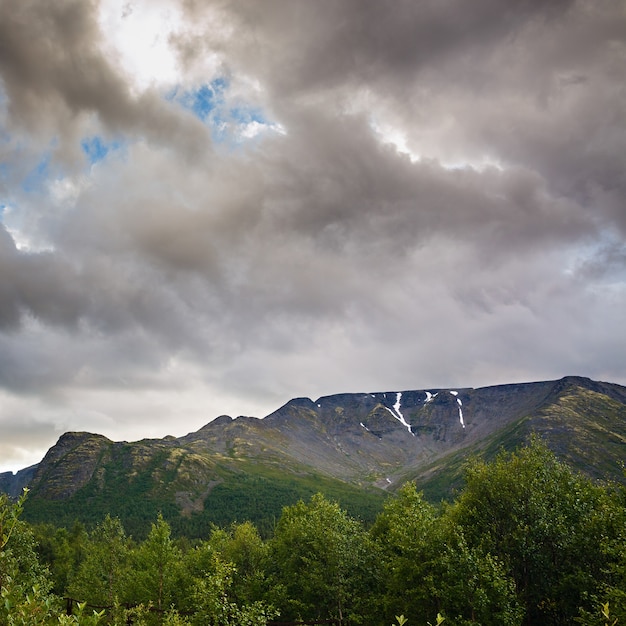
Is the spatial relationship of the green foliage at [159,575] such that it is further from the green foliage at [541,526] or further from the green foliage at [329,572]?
the green foliage at [541,526]

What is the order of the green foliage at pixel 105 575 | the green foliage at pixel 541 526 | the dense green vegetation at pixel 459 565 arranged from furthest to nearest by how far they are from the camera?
the green foliage at pixel 105 575 < the green foliage at pixel 541 526 < the dense green vegetation at pixel 459 565

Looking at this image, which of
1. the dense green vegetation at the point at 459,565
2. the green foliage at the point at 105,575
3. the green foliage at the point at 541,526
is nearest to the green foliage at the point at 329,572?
the dense green vegetation at the point at 459,565

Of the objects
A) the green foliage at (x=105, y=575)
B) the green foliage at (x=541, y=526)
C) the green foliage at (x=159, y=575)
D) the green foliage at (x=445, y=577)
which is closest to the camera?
the green foliage at (x=445, y=577)

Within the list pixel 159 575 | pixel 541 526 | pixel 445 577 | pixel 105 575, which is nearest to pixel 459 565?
pixel 445 577

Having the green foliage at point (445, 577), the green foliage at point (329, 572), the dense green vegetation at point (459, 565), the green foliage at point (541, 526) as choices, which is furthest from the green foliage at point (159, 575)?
the green foliage at point (541, 526)

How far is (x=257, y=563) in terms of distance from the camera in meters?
59.3

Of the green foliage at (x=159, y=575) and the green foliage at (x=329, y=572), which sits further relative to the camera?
the green foliage at (x=159, y=575)

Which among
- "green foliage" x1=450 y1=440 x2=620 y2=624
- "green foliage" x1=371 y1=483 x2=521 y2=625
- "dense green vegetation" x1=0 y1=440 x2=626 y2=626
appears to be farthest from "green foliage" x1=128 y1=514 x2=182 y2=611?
"green foliage" x1=450 y1=440 x2=620 y2=624

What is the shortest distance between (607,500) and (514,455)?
8514 mm

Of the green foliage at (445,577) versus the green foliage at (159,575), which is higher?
the green foliage at (445,577)

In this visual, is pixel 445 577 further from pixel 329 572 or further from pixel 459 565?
pixel 329 572

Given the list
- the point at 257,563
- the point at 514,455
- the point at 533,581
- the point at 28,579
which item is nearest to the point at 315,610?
the point at 257,563

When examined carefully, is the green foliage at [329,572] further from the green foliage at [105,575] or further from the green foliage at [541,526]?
the green foliage at [105,575]

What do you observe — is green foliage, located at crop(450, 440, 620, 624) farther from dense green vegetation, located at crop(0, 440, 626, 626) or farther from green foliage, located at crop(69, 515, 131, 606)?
green foliage, located at crop(69, 515, 131, 606)
